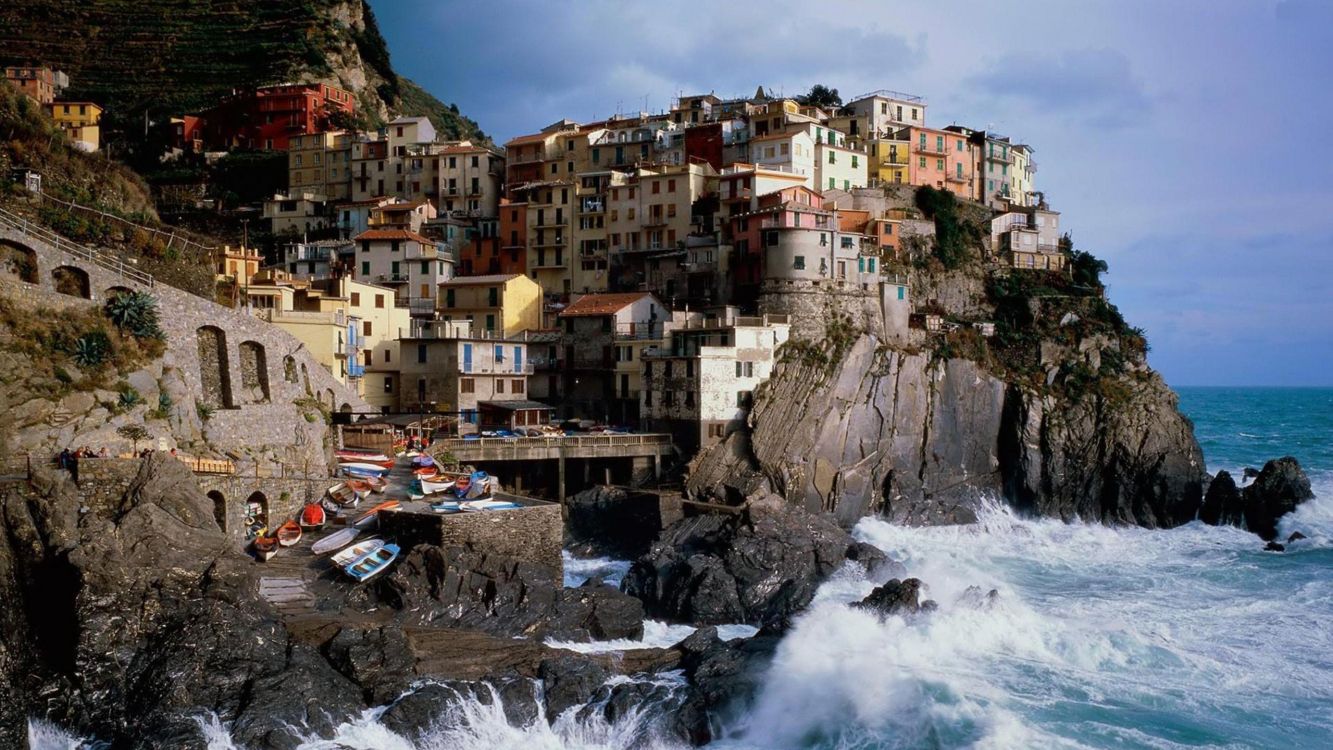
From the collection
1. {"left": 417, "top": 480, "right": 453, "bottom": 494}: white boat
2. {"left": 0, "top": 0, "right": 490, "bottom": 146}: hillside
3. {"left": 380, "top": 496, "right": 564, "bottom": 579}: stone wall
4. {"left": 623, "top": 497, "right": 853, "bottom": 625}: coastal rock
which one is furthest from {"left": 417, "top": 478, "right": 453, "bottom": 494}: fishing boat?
{"left": 0, "top": 0, "right": 490, "bottom": 146}: hillside

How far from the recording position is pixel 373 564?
37.9 metres

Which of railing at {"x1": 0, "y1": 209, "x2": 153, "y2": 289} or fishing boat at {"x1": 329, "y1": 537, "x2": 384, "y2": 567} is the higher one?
railing at {"x1": 0, "y1": 209, "x2": 153, "y2": 289}

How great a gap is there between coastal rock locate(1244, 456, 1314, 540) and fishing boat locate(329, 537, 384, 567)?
43501mm

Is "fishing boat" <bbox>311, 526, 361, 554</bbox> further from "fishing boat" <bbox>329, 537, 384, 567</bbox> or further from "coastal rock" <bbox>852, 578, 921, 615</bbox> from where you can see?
"coastal rock" <bbox>852, 578, 921, 615</bbox>

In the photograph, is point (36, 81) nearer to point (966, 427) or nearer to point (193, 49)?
point (193, 49)

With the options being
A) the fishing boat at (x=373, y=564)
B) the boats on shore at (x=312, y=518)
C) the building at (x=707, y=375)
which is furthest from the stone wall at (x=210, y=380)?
the building at (x=707, y=375)

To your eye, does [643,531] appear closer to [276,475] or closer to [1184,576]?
[276,475]

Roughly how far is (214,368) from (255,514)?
21.5 feet

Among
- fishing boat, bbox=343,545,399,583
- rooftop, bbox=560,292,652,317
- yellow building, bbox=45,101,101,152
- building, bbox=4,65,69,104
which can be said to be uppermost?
building, bbox=4,65,69,104

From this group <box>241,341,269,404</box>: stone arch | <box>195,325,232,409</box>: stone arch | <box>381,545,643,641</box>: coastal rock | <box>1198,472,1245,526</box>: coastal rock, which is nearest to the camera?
<box>381,545,643,641</box>: coastal rock

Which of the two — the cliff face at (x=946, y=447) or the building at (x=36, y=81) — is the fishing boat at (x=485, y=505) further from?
the building at (x=36, y=81)

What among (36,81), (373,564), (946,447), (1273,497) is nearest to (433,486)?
(373,564)

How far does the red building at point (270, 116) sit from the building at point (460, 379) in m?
42.8

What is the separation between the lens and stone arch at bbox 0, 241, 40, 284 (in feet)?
129
